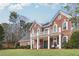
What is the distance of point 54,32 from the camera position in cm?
408

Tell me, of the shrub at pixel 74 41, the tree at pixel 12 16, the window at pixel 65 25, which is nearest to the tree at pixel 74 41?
the shrub at pixel 74 41

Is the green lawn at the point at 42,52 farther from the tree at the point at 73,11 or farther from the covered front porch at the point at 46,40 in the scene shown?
the tree at the point at 73,11

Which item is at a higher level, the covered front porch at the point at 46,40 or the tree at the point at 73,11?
the tree at the point at 73,11

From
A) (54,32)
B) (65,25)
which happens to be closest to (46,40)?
(54,32)

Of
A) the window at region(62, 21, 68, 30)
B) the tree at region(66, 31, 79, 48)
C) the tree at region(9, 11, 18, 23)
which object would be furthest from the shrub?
the tree at region(9, 11, 18, 23)

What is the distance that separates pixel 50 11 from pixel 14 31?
0.47 meters

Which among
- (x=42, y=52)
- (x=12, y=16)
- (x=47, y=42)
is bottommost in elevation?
(x=42, y=52)

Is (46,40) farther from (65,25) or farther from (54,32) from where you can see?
(65,25)

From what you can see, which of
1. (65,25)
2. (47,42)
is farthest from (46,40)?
(65,25)

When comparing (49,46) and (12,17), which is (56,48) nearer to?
(49,46)

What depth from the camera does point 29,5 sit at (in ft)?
13.3

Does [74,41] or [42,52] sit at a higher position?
[74,41]

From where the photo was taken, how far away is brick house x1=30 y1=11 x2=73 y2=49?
4.07 meters

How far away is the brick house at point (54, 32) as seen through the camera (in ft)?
13.4
